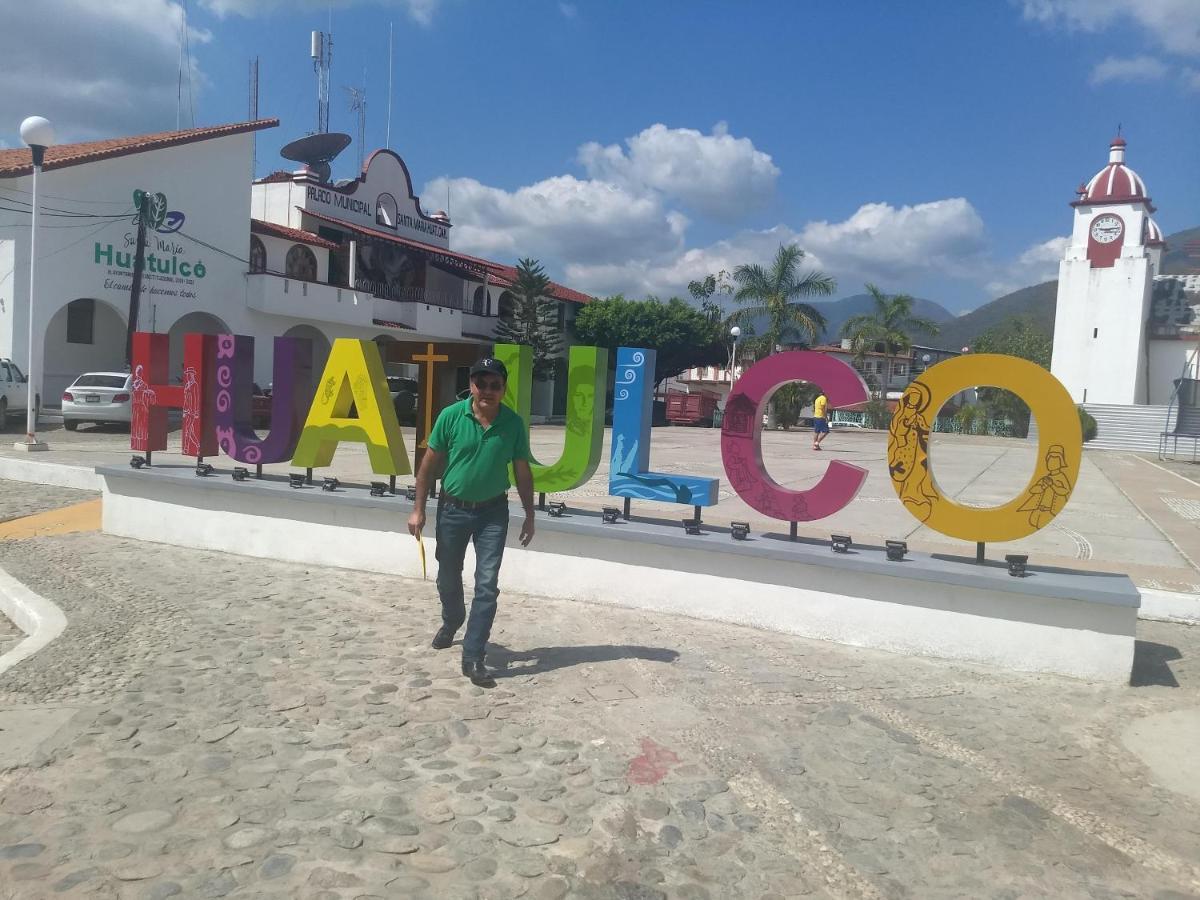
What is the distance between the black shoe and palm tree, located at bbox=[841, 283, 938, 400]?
43.3 metres

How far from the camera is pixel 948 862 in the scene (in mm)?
3342

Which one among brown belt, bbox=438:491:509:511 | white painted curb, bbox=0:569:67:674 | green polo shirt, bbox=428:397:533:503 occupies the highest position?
green polo shirt, bbox=428:397:533:503

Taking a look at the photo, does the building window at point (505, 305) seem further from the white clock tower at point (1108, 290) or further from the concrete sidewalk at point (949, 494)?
the white clock tower at point (1108, 290)

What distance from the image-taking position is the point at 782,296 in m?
42.5

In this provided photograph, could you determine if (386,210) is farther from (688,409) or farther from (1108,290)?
(1108,290)

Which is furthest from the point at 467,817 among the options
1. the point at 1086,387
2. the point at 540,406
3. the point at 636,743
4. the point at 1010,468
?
the point at 1086,387

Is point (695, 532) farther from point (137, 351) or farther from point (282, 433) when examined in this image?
point (137, 351)

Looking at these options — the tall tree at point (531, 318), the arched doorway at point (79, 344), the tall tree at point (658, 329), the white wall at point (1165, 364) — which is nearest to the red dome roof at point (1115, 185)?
the white wall at point (1165, 364)

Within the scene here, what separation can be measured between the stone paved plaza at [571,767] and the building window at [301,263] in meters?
27.3

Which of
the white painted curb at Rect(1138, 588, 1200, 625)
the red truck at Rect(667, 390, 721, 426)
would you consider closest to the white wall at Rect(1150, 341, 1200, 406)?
the red truck at Rect(667, 390, 721, 426)

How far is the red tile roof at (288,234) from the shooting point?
98.8 ft

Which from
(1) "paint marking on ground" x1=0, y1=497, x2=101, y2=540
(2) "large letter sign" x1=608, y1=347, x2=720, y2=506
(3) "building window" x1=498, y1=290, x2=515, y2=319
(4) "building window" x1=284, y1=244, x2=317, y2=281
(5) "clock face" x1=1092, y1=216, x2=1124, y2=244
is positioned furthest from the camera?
(5) "clock face" x1=1092, y1=216, x2=1124, y2=244

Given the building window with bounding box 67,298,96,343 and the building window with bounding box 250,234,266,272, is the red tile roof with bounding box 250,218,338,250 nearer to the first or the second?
the building window with bounding box 250,234,266,272

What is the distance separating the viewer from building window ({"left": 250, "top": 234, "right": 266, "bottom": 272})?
2972 cm
